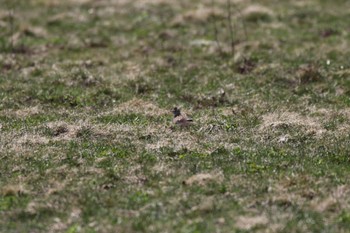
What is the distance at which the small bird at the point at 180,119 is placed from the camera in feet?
61.0

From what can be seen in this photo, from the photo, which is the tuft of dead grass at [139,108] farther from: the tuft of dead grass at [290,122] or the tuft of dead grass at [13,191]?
the tuft of dead grass at [13,191]

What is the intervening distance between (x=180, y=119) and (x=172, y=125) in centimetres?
35

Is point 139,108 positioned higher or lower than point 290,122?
lower

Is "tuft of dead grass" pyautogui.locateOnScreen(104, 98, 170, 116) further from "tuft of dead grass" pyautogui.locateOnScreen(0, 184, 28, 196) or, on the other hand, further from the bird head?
"tuft of dead grass" pyautogui.locateOnScreen(0, 184, 28, 196)

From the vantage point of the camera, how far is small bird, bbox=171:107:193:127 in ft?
61.0

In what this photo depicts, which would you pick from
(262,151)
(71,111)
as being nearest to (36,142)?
(71,111)

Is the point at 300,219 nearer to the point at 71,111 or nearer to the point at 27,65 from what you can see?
the point at 71,111

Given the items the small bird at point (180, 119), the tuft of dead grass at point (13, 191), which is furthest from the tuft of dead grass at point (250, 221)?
the small bird at point (180, 119)

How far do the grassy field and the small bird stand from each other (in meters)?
0.33

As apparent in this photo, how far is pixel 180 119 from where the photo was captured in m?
18.7

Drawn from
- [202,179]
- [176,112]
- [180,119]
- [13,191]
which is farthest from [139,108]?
[13,191]

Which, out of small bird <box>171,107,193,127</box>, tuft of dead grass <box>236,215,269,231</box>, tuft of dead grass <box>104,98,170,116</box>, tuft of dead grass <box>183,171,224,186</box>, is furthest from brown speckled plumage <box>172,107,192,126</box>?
tuft of dead grass <box>236,215,269,231</box>

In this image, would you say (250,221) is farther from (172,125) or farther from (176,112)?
(176,112)

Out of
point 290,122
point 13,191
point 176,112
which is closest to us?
point 13,191
